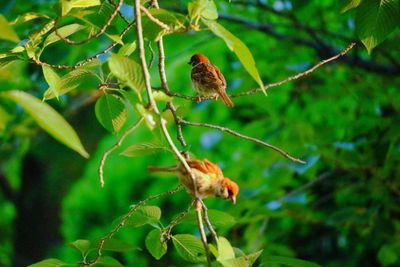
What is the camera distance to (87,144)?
8.35 metres

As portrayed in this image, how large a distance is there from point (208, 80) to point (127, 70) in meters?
1.23

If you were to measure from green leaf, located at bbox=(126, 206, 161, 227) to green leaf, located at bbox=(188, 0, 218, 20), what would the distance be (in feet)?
1.60

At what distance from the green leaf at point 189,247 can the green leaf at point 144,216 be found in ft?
0.21

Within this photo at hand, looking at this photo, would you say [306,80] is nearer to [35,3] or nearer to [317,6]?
[317,6]

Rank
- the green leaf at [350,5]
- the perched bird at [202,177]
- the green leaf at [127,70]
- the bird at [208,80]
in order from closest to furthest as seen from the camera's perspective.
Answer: the green leaf at [127,70], the perched bird at [202,177], the green leaf at [350,5], the bird at [208,80]

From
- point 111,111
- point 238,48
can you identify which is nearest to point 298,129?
point 111,111

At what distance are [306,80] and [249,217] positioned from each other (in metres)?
1.52

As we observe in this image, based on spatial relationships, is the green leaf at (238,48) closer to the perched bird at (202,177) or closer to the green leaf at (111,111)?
the perched bird at (202,177)

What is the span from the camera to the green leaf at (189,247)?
5.34ft

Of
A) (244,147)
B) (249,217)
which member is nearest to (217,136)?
(244,147)

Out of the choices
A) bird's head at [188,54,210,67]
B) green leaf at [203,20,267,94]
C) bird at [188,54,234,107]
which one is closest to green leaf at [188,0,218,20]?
green leaf at [203,20,267,94]

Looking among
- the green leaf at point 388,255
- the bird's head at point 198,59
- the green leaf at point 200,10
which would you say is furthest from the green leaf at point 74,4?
the green leaf at point 388,255

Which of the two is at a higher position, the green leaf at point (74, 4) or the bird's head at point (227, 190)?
the green leaf at point (74, 4)

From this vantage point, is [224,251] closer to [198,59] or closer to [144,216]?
[144,216]
